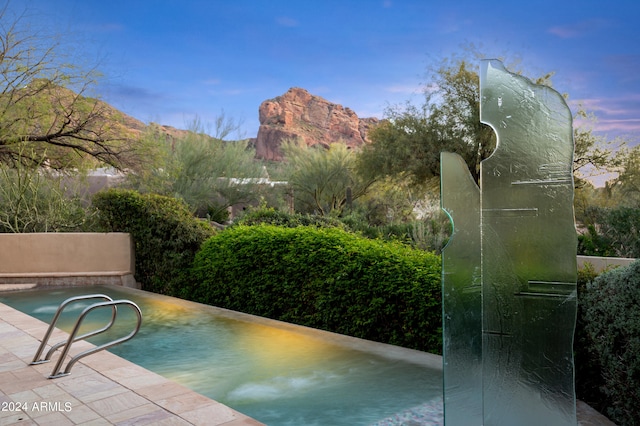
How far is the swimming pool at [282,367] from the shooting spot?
447 cm

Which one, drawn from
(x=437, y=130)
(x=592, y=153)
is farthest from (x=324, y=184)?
(x=592, y=153)

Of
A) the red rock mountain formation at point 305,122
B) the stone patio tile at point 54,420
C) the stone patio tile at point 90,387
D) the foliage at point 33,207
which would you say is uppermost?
the red rock mountain formation at point 305,122

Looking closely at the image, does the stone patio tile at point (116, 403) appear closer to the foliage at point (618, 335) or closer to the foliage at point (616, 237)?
the foliage at point (618, 335)

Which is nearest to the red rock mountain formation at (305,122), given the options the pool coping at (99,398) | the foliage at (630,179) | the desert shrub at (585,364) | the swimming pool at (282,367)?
the foliage at (630,179)

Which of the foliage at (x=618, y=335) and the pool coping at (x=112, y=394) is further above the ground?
the foliage at (x=618, y=335)

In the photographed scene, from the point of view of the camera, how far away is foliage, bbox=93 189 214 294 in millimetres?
10008

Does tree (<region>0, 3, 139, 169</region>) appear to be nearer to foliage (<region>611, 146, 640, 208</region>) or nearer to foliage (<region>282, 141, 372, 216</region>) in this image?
foliage (<region>282, 141, 372, 216</region>)

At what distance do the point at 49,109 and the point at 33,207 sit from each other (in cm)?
236

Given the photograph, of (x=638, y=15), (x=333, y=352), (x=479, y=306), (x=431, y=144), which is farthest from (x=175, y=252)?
(x=638, y=15)

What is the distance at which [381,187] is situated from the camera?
25.0 metres

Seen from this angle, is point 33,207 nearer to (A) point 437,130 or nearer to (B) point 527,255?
(B) point 527,255

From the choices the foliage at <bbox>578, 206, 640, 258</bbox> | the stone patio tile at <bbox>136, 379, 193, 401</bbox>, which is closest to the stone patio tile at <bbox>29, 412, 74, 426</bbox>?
the stone patio tile at <bbox>136, 379, 193, 401</bbox>

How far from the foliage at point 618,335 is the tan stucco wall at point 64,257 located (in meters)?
9.31

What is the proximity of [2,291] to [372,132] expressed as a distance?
633 inches
